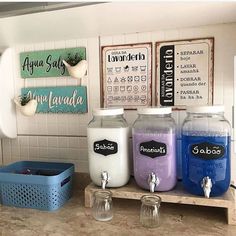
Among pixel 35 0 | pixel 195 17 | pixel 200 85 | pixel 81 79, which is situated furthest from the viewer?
pixel 81 79

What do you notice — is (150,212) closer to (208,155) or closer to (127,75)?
(208,155)

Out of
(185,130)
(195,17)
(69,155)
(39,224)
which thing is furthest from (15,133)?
(195,17)

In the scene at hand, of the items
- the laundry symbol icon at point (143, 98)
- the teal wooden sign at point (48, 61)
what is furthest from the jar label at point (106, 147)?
the teal wooden sign at point (48, 61)

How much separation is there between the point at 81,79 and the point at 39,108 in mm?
223

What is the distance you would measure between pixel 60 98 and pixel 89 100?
123mm

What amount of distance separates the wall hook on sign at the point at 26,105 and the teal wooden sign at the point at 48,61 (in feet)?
0.33

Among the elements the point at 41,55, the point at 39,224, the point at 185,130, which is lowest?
the point at 39,224

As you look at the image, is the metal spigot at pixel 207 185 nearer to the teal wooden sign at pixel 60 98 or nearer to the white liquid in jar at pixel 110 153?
the white liquid in jar at pixel 110 153

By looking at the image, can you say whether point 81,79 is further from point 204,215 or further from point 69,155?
point 204,215

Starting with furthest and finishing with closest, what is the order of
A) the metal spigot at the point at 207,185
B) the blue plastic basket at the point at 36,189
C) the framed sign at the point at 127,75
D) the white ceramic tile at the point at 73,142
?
the white ceramic tile at the point at 73,142 → the framed sign at the point at 127,75 → the blue plastic basket at the point at 36,189 → the metal spigot at the point at 207,185

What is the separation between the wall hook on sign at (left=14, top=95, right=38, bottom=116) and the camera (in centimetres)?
101

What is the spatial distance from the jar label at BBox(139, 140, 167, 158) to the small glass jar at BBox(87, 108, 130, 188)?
8 cm

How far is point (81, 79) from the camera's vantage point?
3.25 ft

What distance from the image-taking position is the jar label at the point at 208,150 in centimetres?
69
